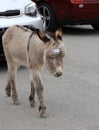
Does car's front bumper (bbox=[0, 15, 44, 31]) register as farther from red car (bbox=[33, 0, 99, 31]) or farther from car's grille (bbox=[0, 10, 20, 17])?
red car (bbox=[33, 0, 99, 31])

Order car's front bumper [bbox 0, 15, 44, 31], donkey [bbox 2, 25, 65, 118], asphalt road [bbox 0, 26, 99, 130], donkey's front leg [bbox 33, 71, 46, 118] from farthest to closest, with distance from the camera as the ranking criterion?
1. car's front bumper [bbox 0, 15, 44, 31]
2. donkey's front leg [bbox 33, 71, 46, 118]
3. asphalt road [bbox 0, 26, 99, 130]
4. donkey [bbox 2, 25, 65, 118]

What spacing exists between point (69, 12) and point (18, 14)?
3739 millimetres

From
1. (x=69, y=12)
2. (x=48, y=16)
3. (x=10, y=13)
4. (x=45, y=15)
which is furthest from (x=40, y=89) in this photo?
(x=45, y=15)

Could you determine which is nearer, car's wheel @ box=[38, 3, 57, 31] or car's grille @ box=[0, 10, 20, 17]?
car's grille @ box=[0, 10, 20, 17]

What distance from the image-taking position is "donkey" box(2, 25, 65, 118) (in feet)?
19.1

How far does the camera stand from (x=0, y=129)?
5.84 m

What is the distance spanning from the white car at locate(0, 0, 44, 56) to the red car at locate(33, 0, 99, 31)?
331 cm

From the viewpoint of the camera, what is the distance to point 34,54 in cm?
618

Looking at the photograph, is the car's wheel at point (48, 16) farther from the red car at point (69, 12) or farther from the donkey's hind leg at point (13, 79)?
the donkey's hind leg at point (13, 79)

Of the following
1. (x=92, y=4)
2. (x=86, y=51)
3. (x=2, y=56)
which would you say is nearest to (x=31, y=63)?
(x=2, y=56)

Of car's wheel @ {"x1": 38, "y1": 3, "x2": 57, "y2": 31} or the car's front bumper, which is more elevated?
the car's front bumper

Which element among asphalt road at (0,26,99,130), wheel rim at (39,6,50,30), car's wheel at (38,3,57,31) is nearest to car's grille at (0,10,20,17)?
asphalt road at (0,26,99,130)

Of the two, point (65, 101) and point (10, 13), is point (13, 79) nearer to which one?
point (65, 101)

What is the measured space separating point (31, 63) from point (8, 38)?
814 mm
